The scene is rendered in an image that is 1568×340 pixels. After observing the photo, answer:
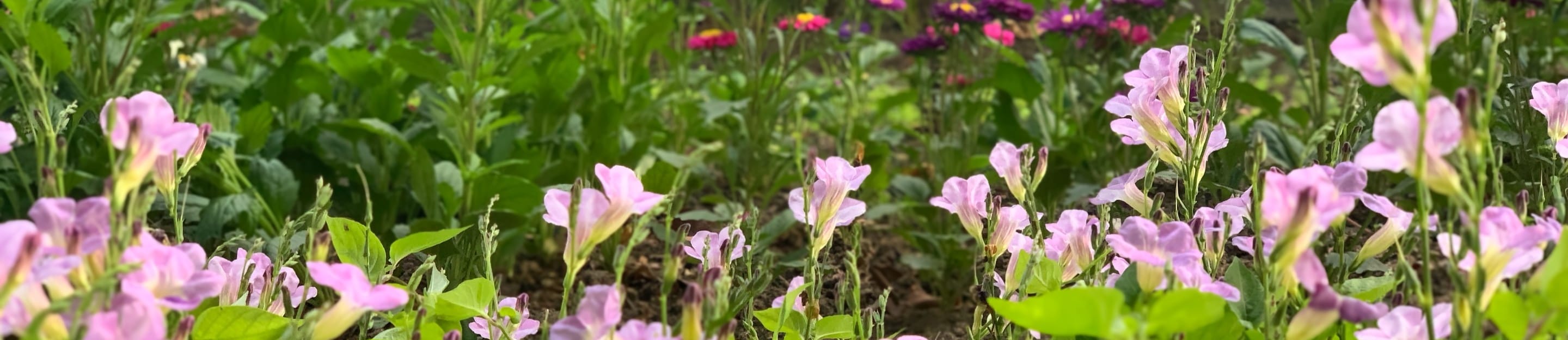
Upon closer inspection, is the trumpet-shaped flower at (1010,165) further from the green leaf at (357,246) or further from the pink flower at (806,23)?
the pink flower at (806,23)

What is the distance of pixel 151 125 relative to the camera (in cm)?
66

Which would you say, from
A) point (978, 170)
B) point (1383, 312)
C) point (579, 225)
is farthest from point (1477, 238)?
point (978, 170)

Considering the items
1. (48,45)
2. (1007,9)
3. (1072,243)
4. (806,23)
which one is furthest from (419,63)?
(1072,243)

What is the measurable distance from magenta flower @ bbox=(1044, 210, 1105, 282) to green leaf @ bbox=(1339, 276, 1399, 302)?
176 millimetres

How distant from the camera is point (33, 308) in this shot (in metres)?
0.62

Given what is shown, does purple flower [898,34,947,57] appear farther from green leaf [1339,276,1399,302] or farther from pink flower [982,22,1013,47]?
green leaf [1339,276,1399,302]

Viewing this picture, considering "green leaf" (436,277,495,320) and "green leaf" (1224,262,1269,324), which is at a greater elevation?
"green leaf" (1224,262,1269,324)

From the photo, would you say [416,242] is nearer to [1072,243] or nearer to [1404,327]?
[1072,243]

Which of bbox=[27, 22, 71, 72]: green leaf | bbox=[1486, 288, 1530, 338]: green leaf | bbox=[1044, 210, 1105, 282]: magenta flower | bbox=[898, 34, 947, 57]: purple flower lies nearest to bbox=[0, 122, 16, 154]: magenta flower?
bbox=[1044, 210, 1105, 282]: magenta flower

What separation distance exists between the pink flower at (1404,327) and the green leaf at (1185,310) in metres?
0.15

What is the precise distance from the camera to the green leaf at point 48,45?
193cm

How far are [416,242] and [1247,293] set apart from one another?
1.93 feet

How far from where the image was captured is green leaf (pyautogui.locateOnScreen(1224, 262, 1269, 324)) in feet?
2.75

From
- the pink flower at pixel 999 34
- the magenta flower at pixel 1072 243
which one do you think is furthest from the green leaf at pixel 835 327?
the pink flower at pixel 999 34
